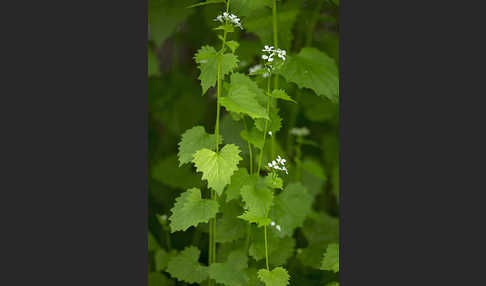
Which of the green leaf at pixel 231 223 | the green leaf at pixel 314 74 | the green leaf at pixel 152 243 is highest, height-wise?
the green leaf at pixel 314 74

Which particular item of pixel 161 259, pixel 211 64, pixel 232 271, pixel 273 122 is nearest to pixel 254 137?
pixel 273 122

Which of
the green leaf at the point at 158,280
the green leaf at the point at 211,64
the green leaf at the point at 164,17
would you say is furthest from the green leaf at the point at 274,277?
the green leaf at the point at 164,17

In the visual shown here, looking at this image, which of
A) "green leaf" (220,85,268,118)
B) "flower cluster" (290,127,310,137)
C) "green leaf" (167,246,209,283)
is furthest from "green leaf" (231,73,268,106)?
"flower cluster" (290,127,310,137)

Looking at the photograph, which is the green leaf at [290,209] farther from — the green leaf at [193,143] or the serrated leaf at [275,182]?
the green leaf at [193,143]

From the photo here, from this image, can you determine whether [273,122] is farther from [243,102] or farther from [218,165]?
[218,165]

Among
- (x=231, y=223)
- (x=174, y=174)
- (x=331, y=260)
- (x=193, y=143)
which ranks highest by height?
(x=193, y=143)

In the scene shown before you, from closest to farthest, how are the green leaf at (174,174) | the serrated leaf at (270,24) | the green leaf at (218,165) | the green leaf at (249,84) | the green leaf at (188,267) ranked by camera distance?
the green leaf at (218,165)
the green leaf at (249,84)
the green leaf at (188,267)
the serrated leaf at (270,24)
the green leaf at (174,174)
